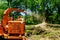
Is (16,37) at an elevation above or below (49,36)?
above

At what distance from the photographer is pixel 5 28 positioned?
10.8 metres

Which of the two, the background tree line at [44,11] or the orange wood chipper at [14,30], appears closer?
the orange wood chipper at [14,30]

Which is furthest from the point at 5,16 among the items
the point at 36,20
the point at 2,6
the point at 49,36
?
the point at 2,6

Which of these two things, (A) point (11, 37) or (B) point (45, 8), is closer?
(A) point (11, 37)

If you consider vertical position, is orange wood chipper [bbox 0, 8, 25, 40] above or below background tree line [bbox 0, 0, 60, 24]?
above

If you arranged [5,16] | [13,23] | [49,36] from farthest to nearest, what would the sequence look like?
[49,36] < [5,16] < [13,23]

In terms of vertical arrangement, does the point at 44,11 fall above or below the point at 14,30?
below

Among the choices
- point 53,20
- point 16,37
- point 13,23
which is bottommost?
point 53,20

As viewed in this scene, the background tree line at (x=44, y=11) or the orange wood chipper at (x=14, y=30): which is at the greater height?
the orange wood chipper at (x=14, y=30)

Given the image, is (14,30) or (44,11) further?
(44,11)

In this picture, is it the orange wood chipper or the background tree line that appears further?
the background tree line

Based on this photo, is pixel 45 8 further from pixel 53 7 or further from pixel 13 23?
pixel 13 23

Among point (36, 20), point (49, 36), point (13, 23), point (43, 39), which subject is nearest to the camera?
point (13, 23)

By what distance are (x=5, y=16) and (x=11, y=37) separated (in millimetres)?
1285
